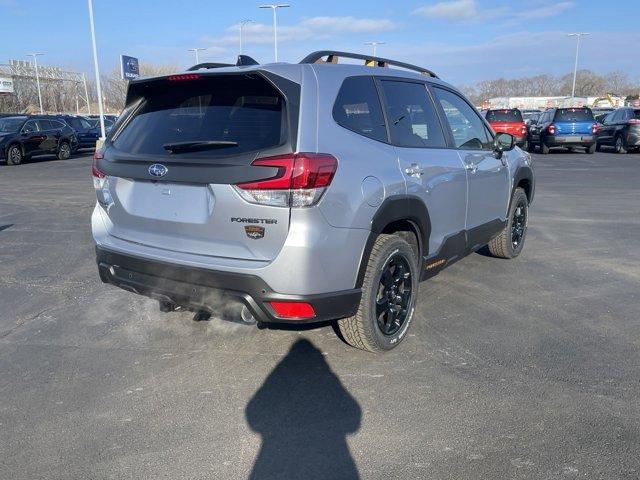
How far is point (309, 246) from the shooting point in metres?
3.11

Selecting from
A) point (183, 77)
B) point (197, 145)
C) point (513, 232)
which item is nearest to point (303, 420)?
point (197, 145)

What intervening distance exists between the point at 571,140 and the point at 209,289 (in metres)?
20.8

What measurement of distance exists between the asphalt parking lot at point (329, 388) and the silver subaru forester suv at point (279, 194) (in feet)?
1.55

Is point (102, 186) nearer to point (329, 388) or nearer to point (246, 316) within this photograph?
point (246, 316)

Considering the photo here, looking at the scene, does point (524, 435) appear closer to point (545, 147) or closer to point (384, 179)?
point (384, 179)

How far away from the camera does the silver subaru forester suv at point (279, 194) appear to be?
3129 mm

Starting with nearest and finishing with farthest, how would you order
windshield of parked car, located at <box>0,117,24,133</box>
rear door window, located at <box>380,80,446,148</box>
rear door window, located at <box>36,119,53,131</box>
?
rear door window, located at <box>380,80,446,148</box> < windshield of parked car, located at <box>0,117,24,133</box> < rear door window, located at <box>36,119,53,131</box>

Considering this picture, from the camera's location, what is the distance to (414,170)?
3.92m

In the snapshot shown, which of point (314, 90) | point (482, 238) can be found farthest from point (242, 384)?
point (482, 238)

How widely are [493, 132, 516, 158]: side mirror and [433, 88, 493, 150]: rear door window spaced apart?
0.25ft

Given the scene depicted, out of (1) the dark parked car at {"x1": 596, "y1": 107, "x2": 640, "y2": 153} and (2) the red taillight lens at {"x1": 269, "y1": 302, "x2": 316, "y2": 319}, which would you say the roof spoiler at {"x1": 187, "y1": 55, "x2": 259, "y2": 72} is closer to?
(2) the red taillight lens at {"x1": 269, "y1": 302, "x2": 316, "y2": 319}

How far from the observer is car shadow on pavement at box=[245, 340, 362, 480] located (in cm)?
274

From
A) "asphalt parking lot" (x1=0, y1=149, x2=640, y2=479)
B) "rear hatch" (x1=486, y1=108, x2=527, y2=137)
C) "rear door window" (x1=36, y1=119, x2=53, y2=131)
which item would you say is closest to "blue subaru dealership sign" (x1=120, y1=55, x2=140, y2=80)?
"rear door window" (x1=36, y1=119, x2=53, y2=131)

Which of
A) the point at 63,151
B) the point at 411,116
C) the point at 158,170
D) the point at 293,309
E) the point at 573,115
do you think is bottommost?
the point at 63,151
